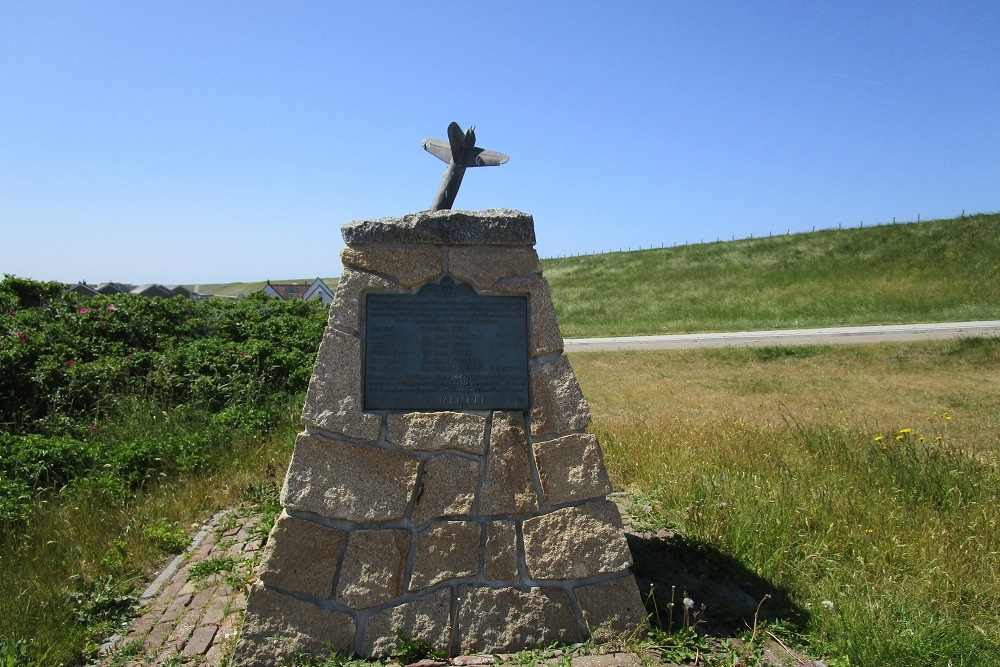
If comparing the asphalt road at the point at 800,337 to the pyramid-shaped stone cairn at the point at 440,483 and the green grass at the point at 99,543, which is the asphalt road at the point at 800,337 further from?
the pyramid-shaped stone cairn at the point at 440,483

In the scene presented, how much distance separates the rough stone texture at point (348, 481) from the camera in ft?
10.6

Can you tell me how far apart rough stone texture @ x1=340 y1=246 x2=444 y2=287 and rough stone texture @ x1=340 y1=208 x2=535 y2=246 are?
0.04 meters

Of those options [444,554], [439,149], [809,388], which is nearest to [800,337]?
[809,388]

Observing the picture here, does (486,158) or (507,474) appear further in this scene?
(486,158)

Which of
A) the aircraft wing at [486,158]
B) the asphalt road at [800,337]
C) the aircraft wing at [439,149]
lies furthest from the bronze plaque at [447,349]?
the asphalt road at [800,337]

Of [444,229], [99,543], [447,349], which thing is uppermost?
[444,229]

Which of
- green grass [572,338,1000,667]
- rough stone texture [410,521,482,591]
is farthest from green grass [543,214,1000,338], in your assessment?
rough stone texture [410,521,482,591]

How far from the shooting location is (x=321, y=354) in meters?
3.34

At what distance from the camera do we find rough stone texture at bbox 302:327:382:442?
3268mm

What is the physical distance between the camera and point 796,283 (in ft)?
92.6

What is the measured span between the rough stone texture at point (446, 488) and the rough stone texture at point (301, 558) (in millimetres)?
408

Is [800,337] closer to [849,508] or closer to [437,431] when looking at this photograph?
[849,508]

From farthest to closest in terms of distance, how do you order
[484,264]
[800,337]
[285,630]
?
[800,337] → [484,264] → [285,630]

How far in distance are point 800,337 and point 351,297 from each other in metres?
15.1
